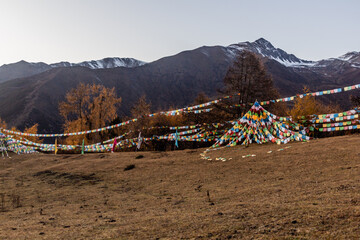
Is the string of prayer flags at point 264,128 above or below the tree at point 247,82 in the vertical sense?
below

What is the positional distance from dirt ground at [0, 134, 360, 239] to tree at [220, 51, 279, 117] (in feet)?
59.3

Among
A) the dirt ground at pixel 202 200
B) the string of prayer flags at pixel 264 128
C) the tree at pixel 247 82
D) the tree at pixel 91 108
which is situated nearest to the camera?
the dirt ground at pixel 202 200

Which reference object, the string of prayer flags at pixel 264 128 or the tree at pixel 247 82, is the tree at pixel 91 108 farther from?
the string of prayer flags at pixel 264 128

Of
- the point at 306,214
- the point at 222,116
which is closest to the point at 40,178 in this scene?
the point at 306,214

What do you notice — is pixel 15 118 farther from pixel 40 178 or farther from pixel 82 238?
pixel 82 238

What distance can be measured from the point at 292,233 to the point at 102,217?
4218 mm

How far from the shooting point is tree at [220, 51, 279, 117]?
30109 millimetres

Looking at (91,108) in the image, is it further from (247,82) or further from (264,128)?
(264,128)

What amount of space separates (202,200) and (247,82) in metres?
27.4

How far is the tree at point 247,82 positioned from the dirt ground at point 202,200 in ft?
59.3

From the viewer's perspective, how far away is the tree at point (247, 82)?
30.1m

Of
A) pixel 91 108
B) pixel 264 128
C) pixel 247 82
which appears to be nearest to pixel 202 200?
pixel 264 128

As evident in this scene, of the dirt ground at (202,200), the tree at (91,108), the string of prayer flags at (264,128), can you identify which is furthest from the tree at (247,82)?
the tree at (91,108)

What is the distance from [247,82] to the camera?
32.5 meters
